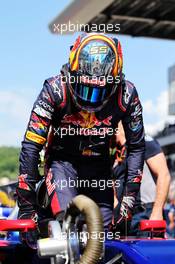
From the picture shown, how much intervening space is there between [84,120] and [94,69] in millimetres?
476

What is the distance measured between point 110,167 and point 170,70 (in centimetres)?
4431

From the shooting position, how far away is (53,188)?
4320mm

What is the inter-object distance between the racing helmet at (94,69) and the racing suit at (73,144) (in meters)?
0.12

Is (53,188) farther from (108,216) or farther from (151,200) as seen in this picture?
(151,200)

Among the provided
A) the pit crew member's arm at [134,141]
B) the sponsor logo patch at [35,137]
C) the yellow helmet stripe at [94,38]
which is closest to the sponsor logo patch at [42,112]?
the sponsor logo patch at [35,137]

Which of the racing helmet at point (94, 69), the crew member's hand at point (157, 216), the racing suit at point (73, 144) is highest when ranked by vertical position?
the racing helmet at point (94, 69)

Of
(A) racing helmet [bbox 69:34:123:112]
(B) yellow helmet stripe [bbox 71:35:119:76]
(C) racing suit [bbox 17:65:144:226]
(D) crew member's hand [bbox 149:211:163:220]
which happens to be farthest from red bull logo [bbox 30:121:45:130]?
(D) crew member's hand [bbox 149:211:163:220]

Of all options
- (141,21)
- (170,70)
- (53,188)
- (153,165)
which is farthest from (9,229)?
(170,70)

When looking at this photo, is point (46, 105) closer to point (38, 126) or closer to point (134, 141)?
point (38, 126)

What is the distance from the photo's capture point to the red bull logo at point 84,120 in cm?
432

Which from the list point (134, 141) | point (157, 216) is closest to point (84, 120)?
point (134, 141)

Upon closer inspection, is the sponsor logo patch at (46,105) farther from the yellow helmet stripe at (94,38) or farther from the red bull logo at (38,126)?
the yellow helmet stripe at (94,38)

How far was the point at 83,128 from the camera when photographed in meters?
4.39

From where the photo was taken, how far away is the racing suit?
4219 millimetres
